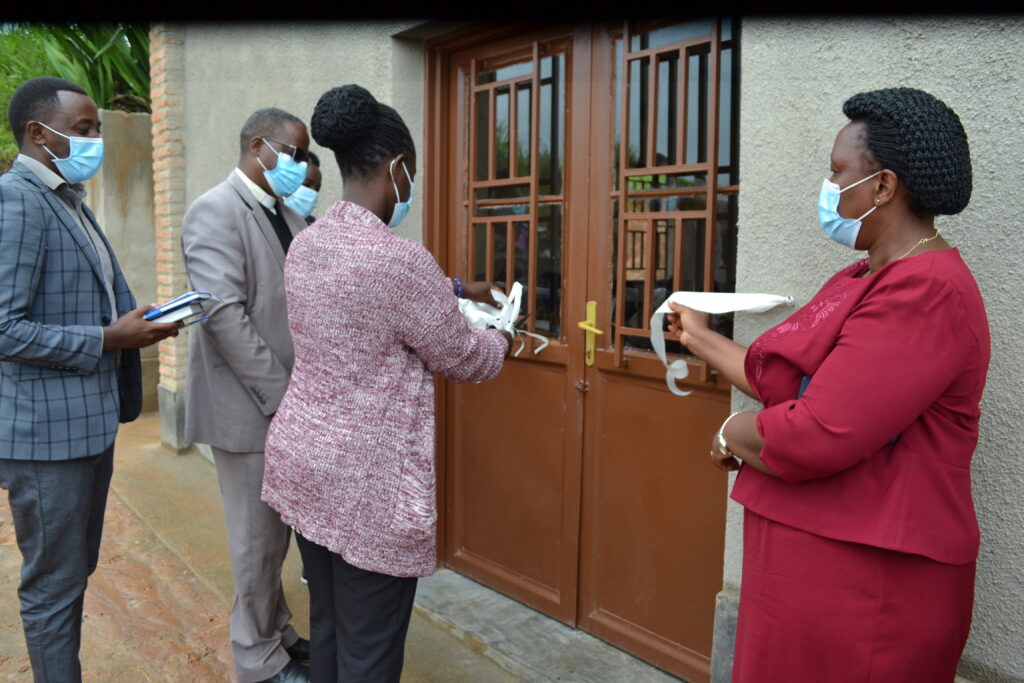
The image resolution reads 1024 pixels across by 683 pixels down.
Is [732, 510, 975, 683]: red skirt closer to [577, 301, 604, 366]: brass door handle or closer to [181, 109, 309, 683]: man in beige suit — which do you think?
[577, 301, 604, 366]: brass door handle

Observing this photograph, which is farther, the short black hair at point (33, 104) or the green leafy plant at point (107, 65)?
the green leafy plant at point (107, 65)

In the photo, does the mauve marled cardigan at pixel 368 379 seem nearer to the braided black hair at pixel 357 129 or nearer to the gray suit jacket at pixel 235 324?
the braided black hair at pixel 357 129

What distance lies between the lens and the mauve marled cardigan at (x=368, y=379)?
1889mm

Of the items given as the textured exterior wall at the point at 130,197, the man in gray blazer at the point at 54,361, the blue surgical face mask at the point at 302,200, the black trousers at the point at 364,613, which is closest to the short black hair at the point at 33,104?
the man in gray blazer at the point at 54,361

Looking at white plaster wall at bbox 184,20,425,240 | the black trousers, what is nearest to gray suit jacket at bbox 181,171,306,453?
white plaster wall at bbox 184,20,425,240

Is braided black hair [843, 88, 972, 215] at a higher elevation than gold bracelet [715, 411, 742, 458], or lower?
higher

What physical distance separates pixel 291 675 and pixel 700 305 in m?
2.10

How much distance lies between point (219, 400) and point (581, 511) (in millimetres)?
1585

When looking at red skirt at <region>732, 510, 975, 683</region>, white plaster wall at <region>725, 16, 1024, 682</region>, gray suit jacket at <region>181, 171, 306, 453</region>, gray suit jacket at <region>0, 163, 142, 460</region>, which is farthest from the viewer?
gray suit jacket at <region>181, 171, 306, 453</region>

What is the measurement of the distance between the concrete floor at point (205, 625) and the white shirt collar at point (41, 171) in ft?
6.74

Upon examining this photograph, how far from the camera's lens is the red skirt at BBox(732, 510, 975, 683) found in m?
1.60

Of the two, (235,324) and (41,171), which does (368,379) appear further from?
(41,171)

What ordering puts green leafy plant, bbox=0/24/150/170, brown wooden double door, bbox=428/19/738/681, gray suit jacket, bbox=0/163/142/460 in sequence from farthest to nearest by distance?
1. green leafy plant, bbox=0/24/150/170
2. brown wooden double door, bbox=428/19/738/681
3. gray suit jacket, bbox=0/163/142/460

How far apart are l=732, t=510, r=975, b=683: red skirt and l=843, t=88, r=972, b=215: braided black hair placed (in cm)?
74
